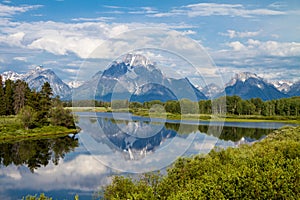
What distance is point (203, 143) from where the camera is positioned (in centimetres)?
2317

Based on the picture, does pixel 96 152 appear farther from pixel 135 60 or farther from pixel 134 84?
pixel 135 60

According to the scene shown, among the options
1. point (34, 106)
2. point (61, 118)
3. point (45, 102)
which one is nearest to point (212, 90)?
point (61, 118)

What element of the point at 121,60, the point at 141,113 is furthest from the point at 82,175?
the point at 121,60

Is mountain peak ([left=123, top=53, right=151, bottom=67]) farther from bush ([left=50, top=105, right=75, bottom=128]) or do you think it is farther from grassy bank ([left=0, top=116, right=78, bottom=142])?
bush ([left=50, top=105, right=75, bottom=128])

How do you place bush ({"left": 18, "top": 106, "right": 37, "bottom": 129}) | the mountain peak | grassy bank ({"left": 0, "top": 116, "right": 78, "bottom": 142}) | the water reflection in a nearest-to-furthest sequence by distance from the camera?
the water reflection → the mountain peak → grassy bank ({"left": 0, "top": 116, "right": 78, "bottom": 142}) → bush ({"left": 18, "top": 106, "right": 37, "bottom": 129})

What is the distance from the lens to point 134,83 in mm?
14516

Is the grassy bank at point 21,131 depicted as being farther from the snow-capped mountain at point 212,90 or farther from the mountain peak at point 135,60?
the snow-capped mountain at point 212,90

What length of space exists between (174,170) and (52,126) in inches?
2039

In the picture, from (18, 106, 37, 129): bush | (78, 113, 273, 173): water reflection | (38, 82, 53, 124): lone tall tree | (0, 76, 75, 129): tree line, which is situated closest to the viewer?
(78, 113, 273, 173): water reflection

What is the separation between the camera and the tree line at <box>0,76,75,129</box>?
64.9 metres

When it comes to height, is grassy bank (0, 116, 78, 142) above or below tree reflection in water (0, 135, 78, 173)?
above

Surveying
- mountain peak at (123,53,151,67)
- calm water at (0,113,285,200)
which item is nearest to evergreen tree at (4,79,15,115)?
calm water at (0,113,285,200)

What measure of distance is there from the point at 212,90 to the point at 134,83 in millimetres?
3489

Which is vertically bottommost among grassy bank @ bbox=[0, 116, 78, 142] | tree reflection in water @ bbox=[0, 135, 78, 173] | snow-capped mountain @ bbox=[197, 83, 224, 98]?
tree reflection in water @ bbox=[0, 135, 78, 173]
